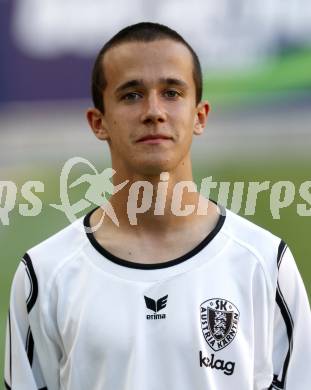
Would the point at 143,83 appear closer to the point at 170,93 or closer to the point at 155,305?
the point at 170,93

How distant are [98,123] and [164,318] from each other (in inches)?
22.9

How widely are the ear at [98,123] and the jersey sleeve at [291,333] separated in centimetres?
56

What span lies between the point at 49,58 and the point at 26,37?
0.67ft

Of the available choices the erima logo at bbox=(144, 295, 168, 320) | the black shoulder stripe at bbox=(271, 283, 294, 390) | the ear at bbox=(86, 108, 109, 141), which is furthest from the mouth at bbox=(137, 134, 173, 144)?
the black shoulder stripe at bbox=(271, 283, 294, 390)

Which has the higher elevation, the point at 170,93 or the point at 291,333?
the point at 170,93

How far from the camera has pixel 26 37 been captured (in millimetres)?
6746

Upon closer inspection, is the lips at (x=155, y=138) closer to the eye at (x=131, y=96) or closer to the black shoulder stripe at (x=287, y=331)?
the eye at (x=131, y=96)

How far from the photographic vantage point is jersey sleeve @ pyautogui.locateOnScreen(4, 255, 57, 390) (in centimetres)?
279

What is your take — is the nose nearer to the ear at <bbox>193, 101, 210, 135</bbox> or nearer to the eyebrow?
the eyebrow

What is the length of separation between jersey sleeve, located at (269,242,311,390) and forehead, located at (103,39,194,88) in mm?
533

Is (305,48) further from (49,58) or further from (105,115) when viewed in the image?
(105,115)

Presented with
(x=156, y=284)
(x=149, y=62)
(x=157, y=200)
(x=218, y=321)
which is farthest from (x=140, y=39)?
(x=218, y=321)

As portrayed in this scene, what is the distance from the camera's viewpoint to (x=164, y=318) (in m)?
2.69

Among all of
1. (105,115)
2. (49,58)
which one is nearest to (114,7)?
(49,58)
